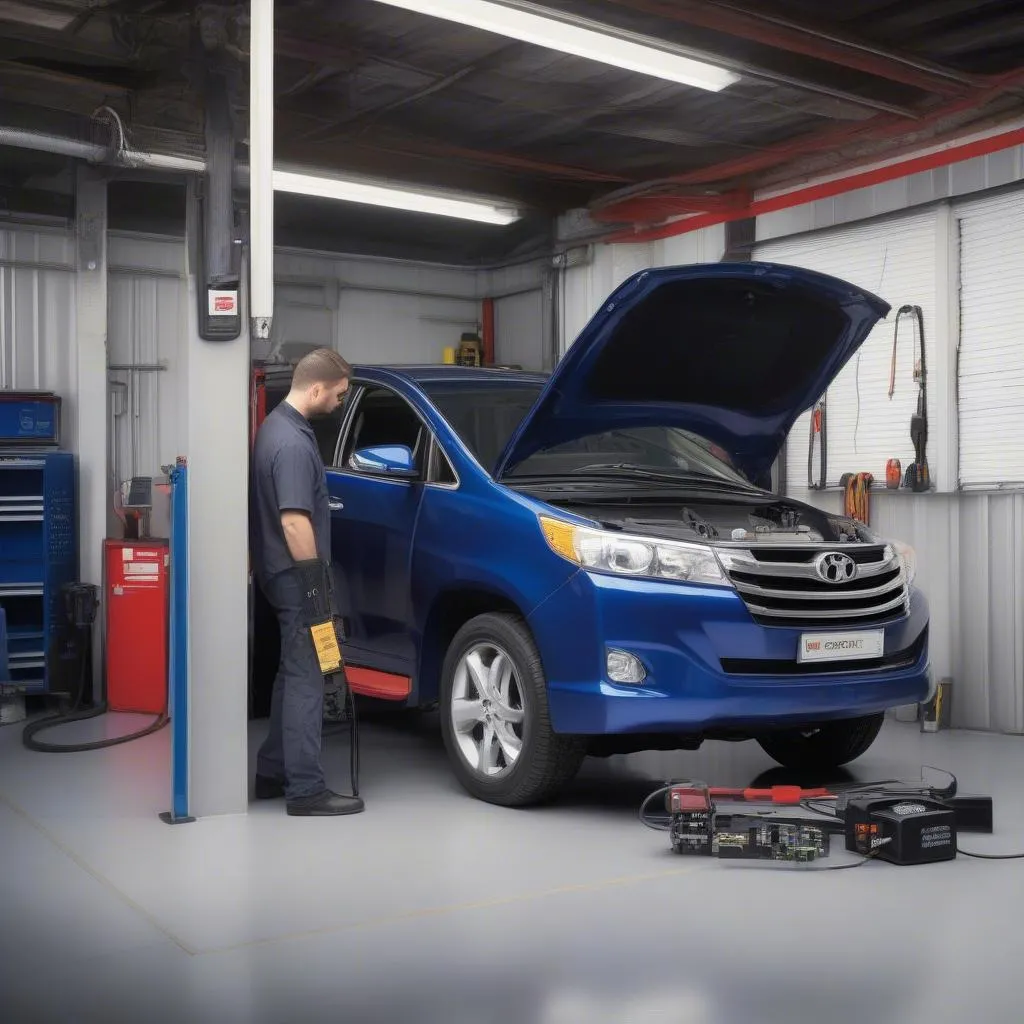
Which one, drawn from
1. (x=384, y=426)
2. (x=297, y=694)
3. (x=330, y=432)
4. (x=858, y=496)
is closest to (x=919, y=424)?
(x=858, y=496)

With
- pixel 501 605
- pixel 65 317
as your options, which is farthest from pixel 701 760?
pixel 65 317

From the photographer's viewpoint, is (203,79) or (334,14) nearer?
(203,79)

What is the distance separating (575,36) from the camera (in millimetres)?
6027

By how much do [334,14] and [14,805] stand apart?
401 centimetres

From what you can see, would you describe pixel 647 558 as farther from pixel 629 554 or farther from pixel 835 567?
pixel 835 567

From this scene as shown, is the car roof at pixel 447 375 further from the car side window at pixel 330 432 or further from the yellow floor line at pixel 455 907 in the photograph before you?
the yellow floor line at pixel 455 907

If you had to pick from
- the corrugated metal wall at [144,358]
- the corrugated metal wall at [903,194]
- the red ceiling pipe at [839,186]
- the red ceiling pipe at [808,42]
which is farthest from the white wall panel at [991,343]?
the corrugated metal wall at [144,358]

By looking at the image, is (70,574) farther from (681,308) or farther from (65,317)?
(681,308)

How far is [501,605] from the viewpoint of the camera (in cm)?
502

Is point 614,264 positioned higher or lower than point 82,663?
higher

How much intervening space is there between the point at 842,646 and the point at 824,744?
1128 millimetres

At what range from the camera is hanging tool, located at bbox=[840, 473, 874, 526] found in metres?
7.80

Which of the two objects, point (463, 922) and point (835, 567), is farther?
point (835, 567)

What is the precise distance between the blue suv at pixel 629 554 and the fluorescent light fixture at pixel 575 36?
159 cm
